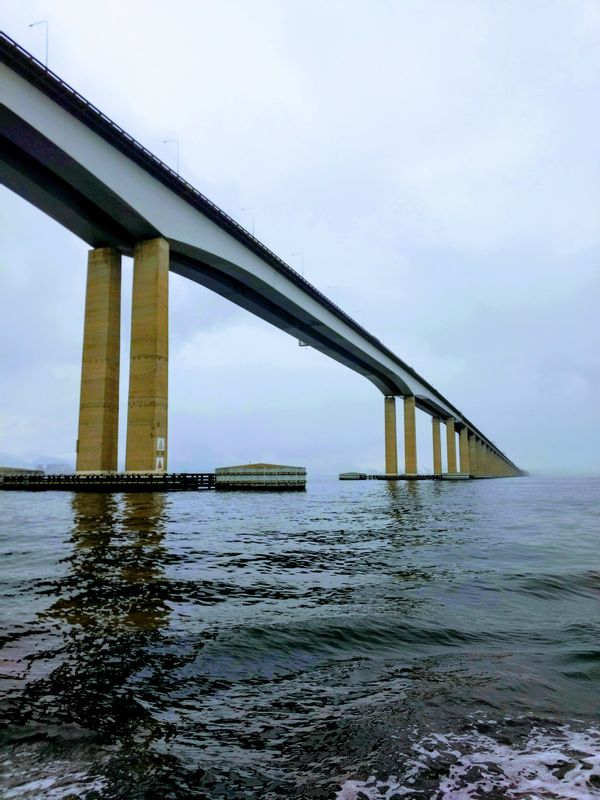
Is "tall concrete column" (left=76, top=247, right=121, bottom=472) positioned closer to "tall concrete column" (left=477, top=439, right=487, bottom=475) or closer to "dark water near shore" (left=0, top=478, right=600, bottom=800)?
"dark water near shore" (left=0, top=478, right=600, bottom=800)

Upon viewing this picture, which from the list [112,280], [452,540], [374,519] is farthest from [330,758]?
[112,280]

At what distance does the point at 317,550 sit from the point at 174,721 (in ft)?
27.8

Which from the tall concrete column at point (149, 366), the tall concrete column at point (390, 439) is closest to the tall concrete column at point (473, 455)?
the tall concrete column at point (390, 439)

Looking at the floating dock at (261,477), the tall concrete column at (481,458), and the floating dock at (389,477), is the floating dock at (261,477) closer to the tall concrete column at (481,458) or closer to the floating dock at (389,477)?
the floating dock at (389,477)

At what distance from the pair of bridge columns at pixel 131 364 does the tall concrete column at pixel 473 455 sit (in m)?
131

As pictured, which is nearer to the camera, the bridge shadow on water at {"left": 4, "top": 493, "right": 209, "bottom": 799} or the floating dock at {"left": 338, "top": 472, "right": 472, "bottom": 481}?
the bridge shadow on water at {"left": 4, "top": 493, "right": 209, "bottom": 799}

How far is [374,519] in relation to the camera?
19.7 m

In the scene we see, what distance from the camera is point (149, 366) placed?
3831 cm

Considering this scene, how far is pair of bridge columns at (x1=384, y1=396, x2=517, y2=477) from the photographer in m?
102

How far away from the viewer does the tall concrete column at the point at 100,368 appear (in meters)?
39.3

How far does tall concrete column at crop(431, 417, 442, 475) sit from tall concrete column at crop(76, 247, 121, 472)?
93591 millimetres

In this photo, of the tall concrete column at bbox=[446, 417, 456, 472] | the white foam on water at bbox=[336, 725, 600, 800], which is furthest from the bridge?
the tall concrete column at bbox=[446, 417, 456, 472]

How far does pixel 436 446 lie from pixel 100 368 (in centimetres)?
9806

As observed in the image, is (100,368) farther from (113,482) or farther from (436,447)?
(436,447)
